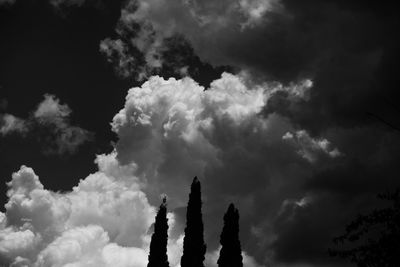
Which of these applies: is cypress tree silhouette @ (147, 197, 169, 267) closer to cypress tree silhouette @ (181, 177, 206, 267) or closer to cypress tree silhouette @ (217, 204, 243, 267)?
cypress tree silhouette @ (181, 177, 206, 267)

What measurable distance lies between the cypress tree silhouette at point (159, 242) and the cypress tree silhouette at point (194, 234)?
3.34 metres

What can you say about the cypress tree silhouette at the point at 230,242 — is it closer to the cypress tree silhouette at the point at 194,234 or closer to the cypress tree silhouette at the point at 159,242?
the cypress tree silhouette at the point at 194,234

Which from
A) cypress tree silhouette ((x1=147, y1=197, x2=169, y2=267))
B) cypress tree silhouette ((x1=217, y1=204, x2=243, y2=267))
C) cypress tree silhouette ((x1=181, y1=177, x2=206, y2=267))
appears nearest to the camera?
cypress tree silhouette ((x1=217, y1=204, x2=243, y2=267))

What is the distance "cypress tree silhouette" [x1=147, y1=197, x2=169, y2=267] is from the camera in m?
51.7

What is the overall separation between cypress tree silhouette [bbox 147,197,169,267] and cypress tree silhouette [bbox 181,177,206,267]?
3336 millimetres

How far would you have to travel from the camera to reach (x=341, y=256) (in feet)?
32.8

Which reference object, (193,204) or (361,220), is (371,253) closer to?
(361,220)

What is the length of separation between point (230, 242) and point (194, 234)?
3.93 m

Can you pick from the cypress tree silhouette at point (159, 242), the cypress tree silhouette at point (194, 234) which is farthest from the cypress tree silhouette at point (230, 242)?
the cypress tree silhouette at point (159, 242)

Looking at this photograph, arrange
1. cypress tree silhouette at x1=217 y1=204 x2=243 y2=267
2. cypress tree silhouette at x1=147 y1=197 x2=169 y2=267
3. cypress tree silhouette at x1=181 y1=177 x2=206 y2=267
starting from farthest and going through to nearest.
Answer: cypress tree silhouette at x1=147 y1=197 x2=169 y2=267 → cypress tree silhouette at x1=181 y1=177 x2=206 y2=267 → cypress tree silhouette at x1=217 y1=204 x2=243 y2=267

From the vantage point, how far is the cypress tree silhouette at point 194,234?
161 feet

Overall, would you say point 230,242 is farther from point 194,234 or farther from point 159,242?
point 159,242

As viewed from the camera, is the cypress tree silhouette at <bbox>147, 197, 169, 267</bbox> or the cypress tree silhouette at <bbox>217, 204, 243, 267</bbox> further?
the cypress tree silhouette at <bbox>147, 197, 169, 267</bbox>

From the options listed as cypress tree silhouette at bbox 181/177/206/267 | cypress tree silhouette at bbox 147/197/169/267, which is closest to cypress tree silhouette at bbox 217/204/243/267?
cypress tree silhouette at bbox 181/177/206/267
